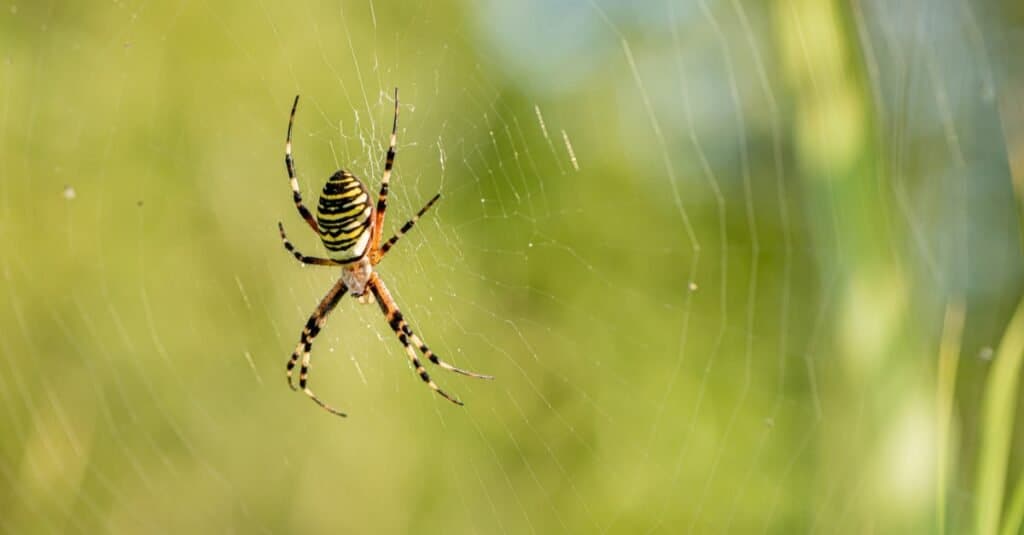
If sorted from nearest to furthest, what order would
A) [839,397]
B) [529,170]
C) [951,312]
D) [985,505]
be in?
1. [985,505]
2. [951,312]
3. [839,397]
4. [529,170]

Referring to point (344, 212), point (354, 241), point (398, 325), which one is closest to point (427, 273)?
point (398, 325)

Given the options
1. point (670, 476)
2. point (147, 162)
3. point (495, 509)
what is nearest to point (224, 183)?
point (147, 162)

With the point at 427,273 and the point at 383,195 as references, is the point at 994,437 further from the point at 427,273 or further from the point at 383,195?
the point at 427,273

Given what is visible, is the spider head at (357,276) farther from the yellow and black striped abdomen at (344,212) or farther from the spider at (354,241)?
the yellow and black striped abdomen at (344,212)

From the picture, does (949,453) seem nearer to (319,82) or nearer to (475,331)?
(475,331)

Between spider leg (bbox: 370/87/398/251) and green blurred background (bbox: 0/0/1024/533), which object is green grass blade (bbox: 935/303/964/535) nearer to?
green blurred background (bbox: 0/0/1024/533)

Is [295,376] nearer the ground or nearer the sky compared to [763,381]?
nearer the sky

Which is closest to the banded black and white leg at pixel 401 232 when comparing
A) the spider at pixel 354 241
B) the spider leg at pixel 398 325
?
the spider at pixel 354 241

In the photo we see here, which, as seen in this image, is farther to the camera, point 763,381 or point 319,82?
point 319,82
